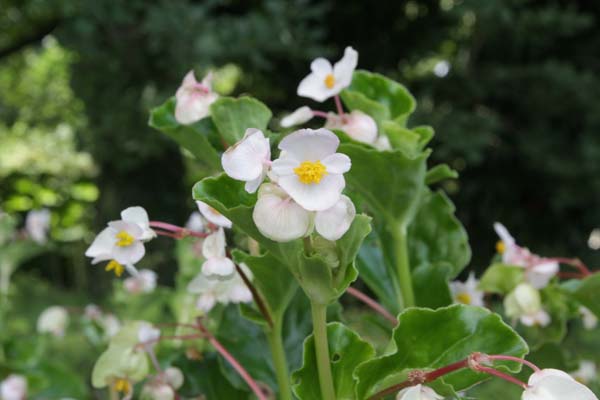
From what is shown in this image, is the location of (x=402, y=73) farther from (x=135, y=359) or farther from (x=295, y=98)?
(x=135, y=359)

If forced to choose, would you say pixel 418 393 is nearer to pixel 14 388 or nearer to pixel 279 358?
pixel 279 358

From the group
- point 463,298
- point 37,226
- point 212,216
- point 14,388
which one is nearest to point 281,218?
point 212,216

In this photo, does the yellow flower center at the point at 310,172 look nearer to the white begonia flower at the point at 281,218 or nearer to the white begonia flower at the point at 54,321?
the white begonia flower at the point at 281,218

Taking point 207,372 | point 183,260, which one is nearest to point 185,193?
point 183,260

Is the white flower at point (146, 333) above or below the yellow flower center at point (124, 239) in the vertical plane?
below

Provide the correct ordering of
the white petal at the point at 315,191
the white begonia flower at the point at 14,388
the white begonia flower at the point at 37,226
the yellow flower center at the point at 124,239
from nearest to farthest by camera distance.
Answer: the white petal at the point at 315,191, the yellow flower center at the point at 124,239, the white begonia flower at the point at 14,388, the white begonia flower at the point at 37,226

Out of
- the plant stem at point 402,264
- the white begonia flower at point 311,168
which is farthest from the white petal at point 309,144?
the plant stem at point 402,264

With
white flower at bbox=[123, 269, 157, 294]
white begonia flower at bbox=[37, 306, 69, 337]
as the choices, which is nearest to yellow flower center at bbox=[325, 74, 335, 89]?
white flower at bbox=[123, 269, 157, 294]
